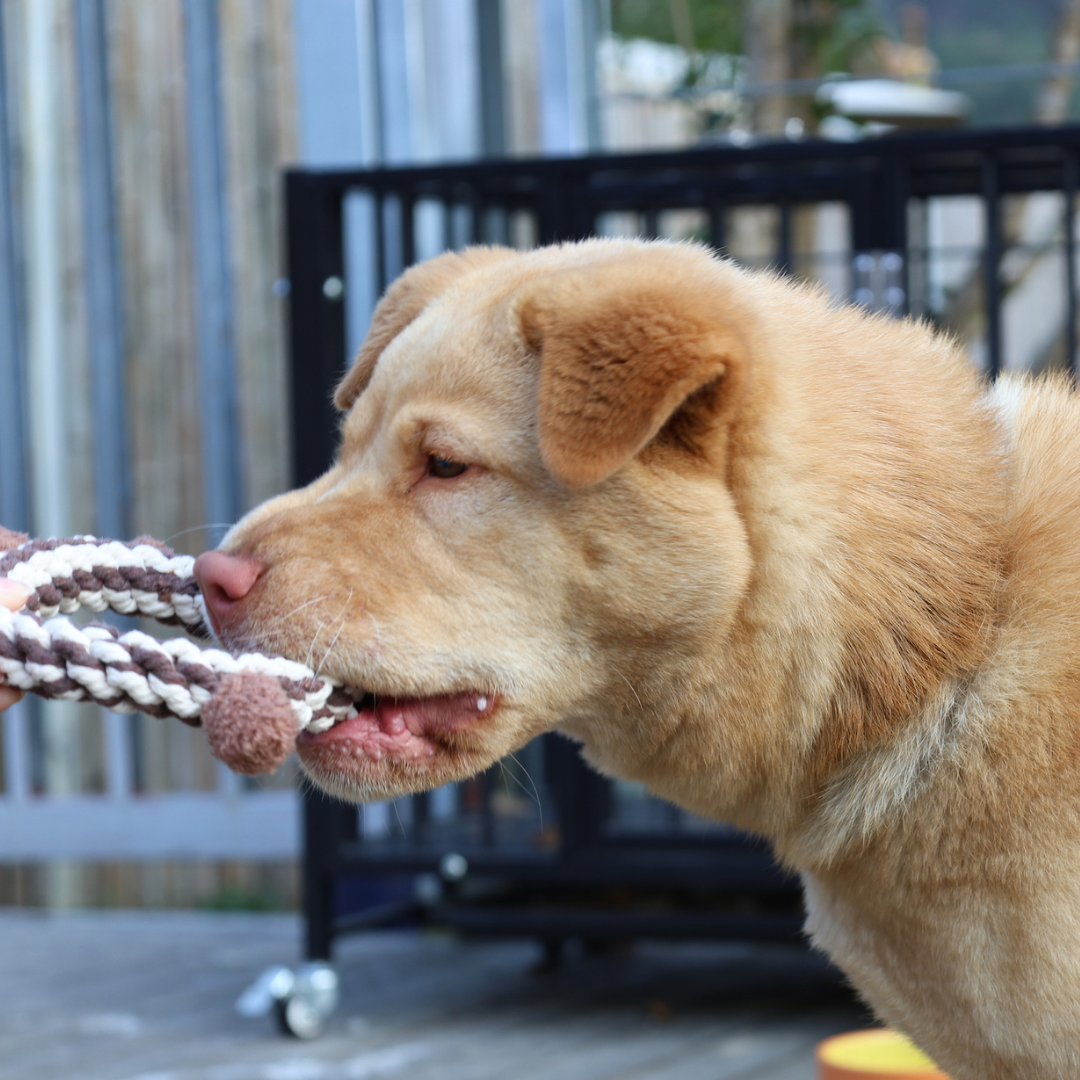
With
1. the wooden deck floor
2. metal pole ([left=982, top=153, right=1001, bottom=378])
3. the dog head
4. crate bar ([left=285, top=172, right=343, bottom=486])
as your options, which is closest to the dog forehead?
the dog head

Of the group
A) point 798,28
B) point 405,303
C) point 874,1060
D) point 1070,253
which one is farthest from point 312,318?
point 798,28

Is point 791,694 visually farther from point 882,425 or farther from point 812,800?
point 882,425

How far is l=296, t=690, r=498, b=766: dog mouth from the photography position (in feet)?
6.50

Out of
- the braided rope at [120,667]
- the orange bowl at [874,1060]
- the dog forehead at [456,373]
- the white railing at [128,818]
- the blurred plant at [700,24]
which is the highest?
the blurred plant at [700,24]

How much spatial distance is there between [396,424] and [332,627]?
33cm

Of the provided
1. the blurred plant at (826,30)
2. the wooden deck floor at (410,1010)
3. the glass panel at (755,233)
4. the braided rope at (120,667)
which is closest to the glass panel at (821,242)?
the glass panel at (755,233)

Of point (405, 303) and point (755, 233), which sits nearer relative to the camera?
point (405, 303)

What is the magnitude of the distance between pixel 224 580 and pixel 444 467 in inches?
13.8

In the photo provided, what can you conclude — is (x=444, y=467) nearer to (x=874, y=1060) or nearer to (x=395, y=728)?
(x=395, y=728)

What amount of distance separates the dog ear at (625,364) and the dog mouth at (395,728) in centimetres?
40

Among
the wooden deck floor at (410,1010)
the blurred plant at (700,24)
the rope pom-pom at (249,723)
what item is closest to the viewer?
the rope pom-pom at (249,723)

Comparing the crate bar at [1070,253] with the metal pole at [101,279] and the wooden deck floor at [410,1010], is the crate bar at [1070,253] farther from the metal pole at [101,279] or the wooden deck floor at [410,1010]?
the metal pole at [101,279]

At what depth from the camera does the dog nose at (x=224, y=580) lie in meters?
1.94

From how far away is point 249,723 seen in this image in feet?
5.75
